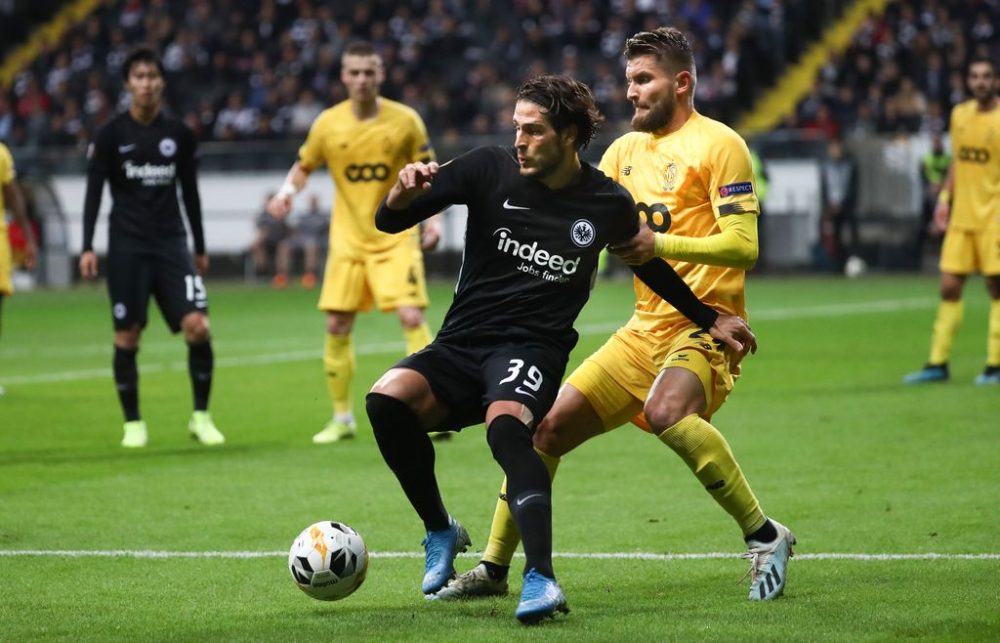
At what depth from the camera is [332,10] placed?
35469mm

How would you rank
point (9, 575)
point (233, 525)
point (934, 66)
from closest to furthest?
point (9, 575), point (233, 525), point (934, 66)

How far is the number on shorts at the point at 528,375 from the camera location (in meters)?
5.81

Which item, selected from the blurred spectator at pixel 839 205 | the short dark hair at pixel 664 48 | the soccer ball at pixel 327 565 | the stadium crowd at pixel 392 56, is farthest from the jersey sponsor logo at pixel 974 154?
the stadium crowd at pixel 392 56

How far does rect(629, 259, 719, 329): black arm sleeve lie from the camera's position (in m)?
6.13

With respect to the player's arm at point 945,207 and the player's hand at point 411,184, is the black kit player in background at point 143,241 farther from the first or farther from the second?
the player's arm at point 945,207

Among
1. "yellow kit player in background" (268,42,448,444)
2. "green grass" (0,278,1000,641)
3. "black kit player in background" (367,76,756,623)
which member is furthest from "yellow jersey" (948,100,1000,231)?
"black kit player in background" (367,76,756,623)

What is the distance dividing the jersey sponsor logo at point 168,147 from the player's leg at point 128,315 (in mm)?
701

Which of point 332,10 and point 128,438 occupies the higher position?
point 332,10

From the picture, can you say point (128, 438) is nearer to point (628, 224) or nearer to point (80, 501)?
point (80, 501)

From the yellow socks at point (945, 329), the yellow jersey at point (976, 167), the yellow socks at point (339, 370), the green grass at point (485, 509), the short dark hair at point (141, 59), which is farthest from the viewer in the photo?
the yellow socks at point (945, 329)

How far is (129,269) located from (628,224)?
5.58m

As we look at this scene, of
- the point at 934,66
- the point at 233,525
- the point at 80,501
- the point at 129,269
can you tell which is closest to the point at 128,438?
the point at 129,269

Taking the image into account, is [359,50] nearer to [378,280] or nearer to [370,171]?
[370,171]

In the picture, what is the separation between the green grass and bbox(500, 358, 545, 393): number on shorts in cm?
81
